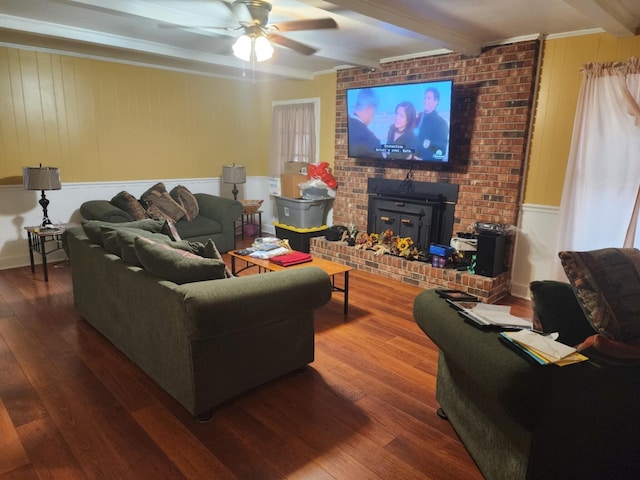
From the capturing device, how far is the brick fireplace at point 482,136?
Result: 12.7 feet

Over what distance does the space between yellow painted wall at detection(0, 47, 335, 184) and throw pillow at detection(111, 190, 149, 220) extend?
56 centimetres

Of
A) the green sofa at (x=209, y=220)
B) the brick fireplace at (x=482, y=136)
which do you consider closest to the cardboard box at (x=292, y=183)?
the green sofa at (x=209, y=220)

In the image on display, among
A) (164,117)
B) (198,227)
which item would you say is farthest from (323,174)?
(164,117)

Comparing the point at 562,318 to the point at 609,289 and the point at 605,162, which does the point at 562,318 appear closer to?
the point at 609,289

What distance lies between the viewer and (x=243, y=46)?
126 inches

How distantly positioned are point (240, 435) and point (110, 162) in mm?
4304

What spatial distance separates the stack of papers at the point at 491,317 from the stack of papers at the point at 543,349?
4.9 inches

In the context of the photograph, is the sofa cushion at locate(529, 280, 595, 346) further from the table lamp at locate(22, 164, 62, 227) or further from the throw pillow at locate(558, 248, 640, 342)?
the table lamp at locate(22, 164, 62, 227)

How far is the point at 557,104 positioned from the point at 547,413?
324 centimetres

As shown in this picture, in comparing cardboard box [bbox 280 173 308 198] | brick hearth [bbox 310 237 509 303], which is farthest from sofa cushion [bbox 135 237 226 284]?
cardboard box [bbox 280 173 308 198]

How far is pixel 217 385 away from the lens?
2.22 m

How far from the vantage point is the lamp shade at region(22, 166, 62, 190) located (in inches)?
163

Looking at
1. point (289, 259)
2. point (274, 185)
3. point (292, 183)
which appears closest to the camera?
point (289, 259)

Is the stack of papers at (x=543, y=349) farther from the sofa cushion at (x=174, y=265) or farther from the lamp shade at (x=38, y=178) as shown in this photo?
the lamp shade at (x=38, y=178)
